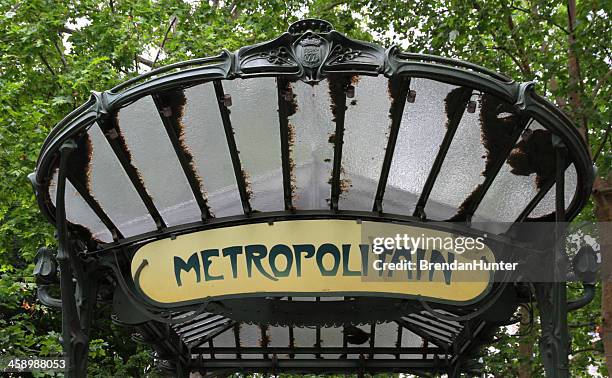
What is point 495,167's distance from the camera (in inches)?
220

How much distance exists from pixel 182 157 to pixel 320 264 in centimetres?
137

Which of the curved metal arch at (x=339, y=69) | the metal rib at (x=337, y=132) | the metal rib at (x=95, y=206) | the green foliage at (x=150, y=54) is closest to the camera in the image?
the curved metal arch at (x=339, y=69)

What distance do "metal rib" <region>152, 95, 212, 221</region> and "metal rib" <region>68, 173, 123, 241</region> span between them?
725 mm

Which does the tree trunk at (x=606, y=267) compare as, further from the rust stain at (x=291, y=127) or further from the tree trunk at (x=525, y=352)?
the rust stain at (x=291, y=127)

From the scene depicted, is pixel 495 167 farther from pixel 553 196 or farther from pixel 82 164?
pixel 82 164

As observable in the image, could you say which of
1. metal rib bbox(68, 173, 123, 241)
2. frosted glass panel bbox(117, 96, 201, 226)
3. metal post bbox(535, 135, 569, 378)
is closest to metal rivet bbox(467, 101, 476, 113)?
metal post bbox(535, 135, 569, 378)

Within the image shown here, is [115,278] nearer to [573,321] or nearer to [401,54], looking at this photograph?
[401,54]

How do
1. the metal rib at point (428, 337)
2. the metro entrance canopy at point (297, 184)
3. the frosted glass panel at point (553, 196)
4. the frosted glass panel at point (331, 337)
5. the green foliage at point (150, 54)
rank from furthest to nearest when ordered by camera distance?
the green foliage at point (150, 54) < the frosted glass panel at point (331, 337) < the metal rib at point (428, 337) < the frosted glass panel at point (553, 196) < the metro entrance canopy at point (297, 184)

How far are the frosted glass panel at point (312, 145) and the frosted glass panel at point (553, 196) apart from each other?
166cm

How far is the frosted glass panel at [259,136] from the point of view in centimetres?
502

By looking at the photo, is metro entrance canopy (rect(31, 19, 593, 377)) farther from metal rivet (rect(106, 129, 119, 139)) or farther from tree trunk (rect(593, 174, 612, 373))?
tree trunk (rect(593, 174, 612, 373))

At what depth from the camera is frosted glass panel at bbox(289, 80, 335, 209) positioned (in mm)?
5086

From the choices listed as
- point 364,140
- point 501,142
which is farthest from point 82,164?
point 501,142

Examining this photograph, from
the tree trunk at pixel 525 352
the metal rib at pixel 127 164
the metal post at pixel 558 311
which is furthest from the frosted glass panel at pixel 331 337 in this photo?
the tree trunk at pixel 525 352
